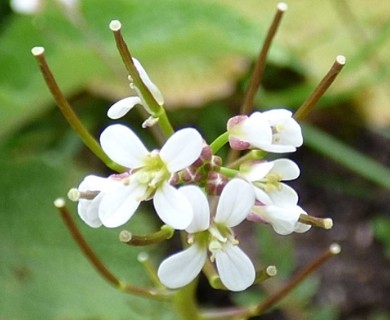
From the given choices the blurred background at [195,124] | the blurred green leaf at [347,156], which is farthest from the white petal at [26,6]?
the blurred green leaf at [347,156]

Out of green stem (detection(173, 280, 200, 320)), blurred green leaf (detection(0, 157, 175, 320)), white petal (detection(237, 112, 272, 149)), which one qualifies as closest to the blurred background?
blurred green leaf (detection(0, 157, 175, 320))

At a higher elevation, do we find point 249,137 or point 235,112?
point 249,137

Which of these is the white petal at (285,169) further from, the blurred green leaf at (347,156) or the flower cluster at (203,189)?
the blurred green leaf at (347,156)

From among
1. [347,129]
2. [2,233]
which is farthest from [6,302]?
[347,129]

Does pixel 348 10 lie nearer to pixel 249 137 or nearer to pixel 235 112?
pixel 235 112

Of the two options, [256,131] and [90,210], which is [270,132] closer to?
[256,131]

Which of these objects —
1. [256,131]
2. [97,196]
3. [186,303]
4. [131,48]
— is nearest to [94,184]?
Result: [97,196]

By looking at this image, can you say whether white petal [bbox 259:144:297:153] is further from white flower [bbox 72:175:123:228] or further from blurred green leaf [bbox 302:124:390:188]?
blurred green leaf [bbox 302:124:390:188]
